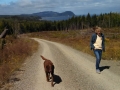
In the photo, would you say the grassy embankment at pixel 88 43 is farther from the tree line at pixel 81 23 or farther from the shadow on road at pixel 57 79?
the tree line at pixel 81 23

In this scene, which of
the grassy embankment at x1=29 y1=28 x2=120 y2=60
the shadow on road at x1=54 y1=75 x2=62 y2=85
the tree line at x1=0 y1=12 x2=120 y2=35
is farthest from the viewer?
the tree line at x1=0 y1=12 x2=120 y2=35

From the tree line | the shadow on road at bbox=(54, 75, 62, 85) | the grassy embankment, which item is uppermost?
the shadow on road at bbox=(54, 75, 62, 85)

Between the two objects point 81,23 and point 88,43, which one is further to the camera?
point 81,23

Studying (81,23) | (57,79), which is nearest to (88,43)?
(57,79)

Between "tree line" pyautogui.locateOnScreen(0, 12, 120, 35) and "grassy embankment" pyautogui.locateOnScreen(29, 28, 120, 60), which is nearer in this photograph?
"grassy embankment" pyautogui.locateOnScreen(29, 28, 120, 60)

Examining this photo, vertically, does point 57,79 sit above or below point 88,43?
above

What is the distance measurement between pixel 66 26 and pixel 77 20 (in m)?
7.89

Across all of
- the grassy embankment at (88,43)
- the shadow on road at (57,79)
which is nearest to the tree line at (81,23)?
the grassy embankment at (88,43)

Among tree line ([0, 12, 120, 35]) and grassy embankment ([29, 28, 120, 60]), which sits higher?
grassy embankment ([29, 28, 120, 60])

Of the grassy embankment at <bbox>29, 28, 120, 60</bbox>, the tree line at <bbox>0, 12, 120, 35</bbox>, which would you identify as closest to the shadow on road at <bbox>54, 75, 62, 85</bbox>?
the grassy embankment at <bbox>29, 28, 120, 60</bbox>

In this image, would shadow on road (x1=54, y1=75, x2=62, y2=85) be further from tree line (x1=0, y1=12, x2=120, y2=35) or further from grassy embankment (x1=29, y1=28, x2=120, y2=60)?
tree line (x1=0, y1=12, x2=120, y2=35)

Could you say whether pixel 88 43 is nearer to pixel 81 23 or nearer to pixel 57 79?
pixel 57 79

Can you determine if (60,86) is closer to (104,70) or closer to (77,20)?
(104,70)

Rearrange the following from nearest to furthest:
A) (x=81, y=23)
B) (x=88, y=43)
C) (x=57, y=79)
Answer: (x=57, y=79), (x=88, y=43), (x=81, y=23)
